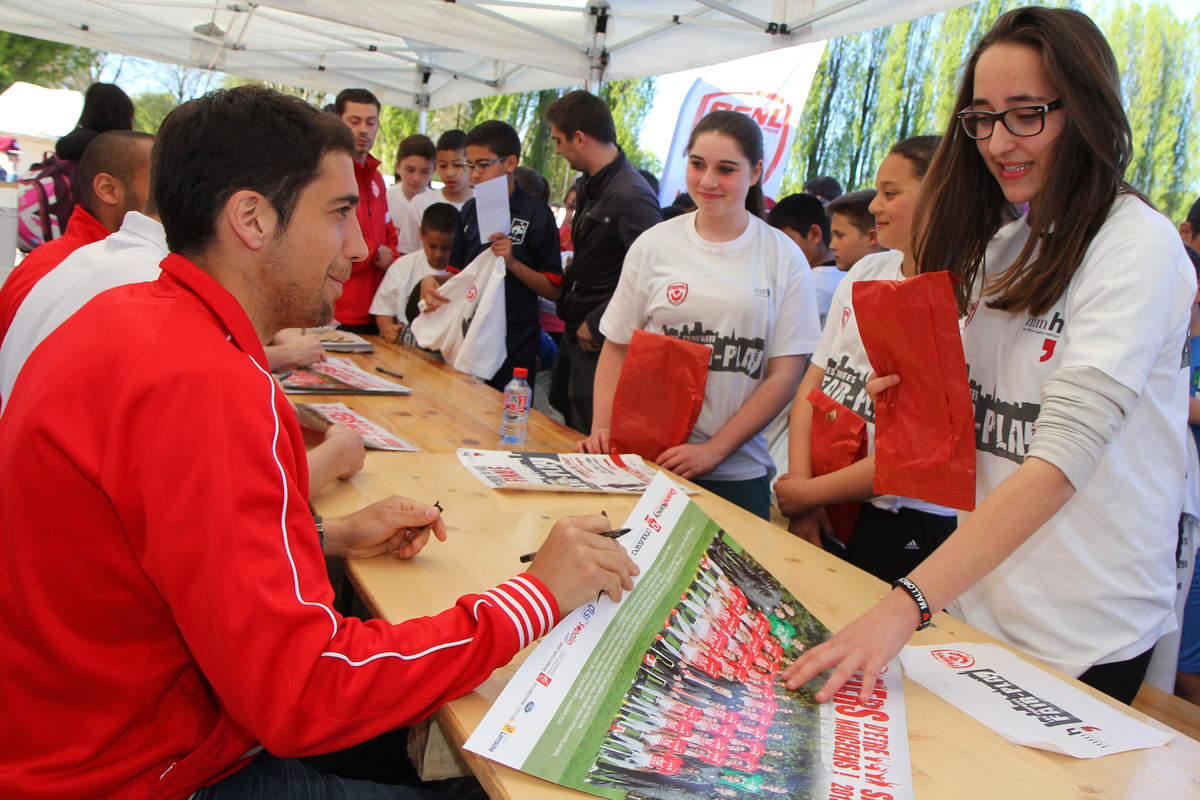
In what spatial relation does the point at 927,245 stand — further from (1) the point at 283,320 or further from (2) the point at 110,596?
(2) the point at 110,596

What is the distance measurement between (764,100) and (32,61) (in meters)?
14.3

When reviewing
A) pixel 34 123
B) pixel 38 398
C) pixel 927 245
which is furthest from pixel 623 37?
pixel 34 123

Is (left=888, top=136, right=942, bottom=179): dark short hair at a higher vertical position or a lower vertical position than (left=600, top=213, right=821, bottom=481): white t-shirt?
higher

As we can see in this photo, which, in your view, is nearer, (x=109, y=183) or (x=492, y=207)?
(x=109, y=183)

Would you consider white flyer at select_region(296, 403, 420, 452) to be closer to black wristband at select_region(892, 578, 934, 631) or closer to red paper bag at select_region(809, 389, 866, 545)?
red paper bag at select_region(809, 389, 866, 545)

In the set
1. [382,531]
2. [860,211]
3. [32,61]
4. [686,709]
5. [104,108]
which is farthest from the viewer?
[32,61]

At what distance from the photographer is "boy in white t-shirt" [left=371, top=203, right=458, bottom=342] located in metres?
3.96

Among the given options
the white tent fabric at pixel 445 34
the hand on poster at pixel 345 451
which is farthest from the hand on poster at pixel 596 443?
the white tent fabric at pixel 445 34

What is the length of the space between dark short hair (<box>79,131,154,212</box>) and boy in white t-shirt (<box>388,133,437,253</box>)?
282cm

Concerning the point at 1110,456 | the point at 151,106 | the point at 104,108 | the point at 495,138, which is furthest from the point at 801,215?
the point at 151,106

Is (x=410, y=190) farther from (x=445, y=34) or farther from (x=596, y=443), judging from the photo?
(x=596, y=443)

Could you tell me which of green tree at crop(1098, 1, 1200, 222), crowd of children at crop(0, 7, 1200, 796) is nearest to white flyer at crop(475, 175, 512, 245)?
crowd of children at crop(0, 7, 1200, 796)

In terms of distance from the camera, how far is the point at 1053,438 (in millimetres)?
1126

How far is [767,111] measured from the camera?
5262mm
